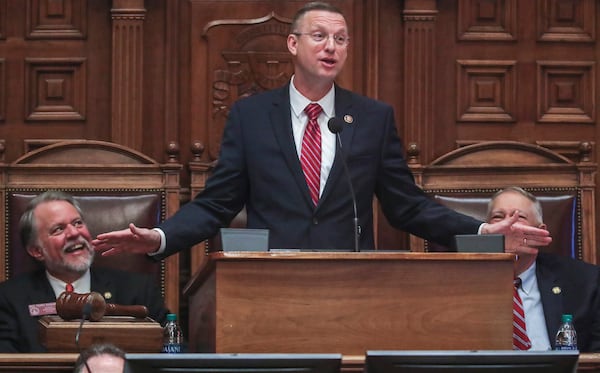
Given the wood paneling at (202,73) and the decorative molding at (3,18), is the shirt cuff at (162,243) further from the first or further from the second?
the decorative molding at (3,18)

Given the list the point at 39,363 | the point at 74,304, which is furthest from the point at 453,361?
the point at 74,304

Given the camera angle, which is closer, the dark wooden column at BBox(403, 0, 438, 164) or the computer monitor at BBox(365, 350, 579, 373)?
the computer monitor at BBox(365, 350, 579, 373)

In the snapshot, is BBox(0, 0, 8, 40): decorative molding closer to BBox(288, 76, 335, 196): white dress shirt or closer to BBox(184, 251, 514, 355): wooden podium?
BBox(288, 76, 335, 196): white dress shirt

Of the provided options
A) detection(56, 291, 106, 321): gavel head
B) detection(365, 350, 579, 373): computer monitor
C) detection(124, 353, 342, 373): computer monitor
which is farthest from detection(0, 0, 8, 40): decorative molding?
detection(365, 350, 579, 373): computer monitor

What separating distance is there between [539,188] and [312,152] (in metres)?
1.39

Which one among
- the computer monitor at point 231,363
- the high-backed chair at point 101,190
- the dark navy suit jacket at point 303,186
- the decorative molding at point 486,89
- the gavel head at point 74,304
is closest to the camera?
the computer monitor at point 231,363

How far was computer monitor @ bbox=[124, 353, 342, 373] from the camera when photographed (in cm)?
245

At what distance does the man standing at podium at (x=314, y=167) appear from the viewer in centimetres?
396

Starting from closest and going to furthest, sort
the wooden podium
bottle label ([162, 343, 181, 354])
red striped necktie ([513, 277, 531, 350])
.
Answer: the wooden podium, bottle label ([162, 343, 181, 354]), red striped necktie ([513, 277, 531, 350])

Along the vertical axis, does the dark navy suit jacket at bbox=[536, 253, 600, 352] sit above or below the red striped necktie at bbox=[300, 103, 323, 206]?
below

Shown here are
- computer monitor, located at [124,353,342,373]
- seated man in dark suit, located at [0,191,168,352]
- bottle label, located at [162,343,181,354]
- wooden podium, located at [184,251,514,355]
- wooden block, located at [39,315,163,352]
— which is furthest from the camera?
seated man in dark suit, located at [0,191,168,352]

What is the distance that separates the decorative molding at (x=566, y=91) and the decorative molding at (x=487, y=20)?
209 mm

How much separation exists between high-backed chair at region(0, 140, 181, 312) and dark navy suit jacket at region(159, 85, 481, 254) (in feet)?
2.97

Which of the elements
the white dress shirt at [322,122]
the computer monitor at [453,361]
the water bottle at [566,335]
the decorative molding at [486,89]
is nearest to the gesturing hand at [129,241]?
the white dress shirt at [322,122]
